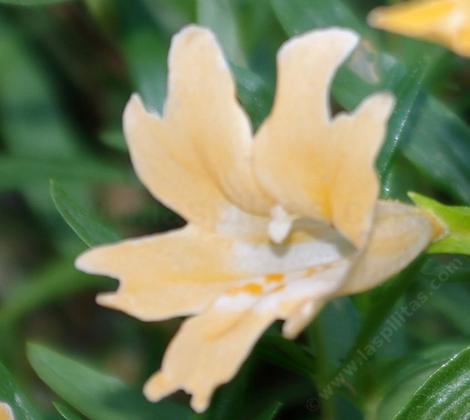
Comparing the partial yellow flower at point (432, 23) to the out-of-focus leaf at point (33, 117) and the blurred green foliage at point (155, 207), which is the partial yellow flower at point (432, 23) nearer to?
the blurred green foliage at point (155, 207)

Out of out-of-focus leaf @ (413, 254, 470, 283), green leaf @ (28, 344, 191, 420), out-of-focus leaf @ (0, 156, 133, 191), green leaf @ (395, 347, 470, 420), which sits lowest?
out-of-focus leaf @ (0, 156, 133, 191)

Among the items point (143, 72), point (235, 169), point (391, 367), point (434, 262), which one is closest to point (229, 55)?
point (143, 72)

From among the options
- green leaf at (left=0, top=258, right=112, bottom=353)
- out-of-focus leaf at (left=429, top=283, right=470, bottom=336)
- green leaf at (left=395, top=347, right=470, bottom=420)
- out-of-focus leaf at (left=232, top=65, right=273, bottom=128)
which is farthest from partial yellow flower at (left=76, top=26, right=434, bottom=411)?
green leaf at (left=0, top=258, right=112, bottom=353)

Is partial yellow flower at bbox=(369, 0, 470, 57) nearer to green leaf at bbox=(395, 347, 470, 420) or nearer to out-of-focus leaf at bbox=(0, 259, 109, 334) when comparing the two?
green leaf at bbox=(395, 347, 470, 420)

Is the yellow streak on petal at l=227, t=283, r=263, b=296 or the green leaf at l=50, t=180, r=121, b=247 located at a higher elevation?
the yellow streak on petal at l=227, t=283, r=263, b=296

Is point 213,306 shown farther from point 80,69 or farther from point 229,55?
point 80,69

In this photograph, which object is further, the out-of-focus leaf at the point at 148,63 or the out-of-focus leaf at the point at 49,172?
the out-of-focus leaf at the point at 49,172

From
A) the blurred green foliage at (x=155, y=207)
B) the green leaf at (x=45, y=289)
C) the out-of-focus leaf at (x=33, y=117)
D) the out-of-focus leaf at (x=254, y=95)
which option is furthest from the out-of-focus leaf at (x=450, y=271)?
the out-of-focus leaf at (x=33, y=117)
